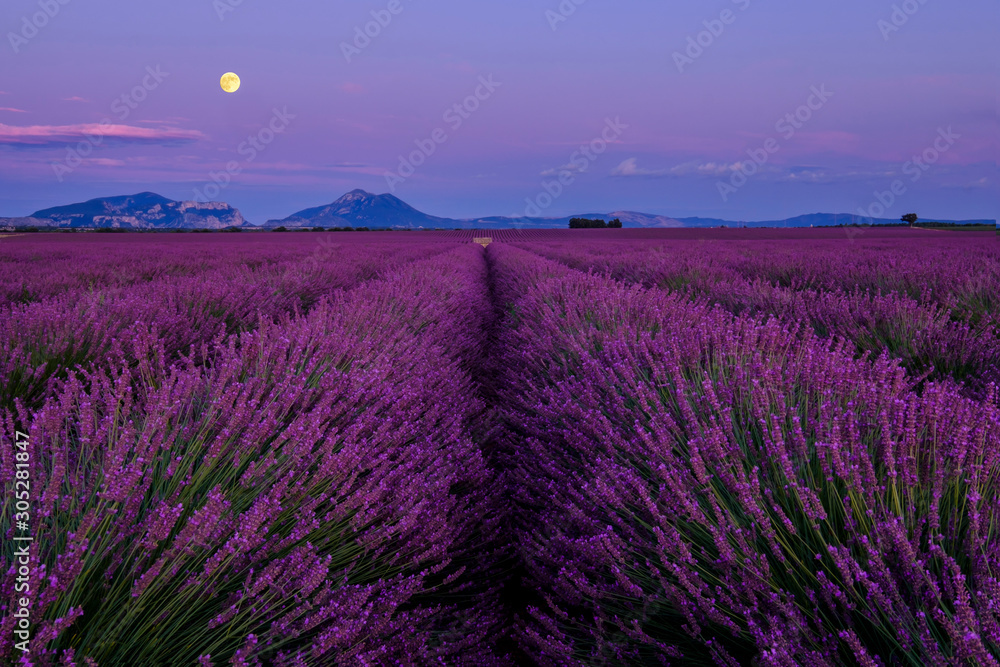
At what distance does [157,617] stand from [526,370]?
291cm

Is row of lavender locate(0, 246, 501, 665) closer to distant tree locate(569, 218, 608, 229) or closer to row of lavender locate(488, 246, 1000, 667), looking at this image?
row of lavender locate(488, 246, 1000, 667)

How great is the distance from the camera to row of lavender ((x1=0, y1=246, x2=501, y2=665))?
1143 millimetres

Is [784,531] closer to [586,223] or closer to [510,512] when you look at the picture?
[510,512]

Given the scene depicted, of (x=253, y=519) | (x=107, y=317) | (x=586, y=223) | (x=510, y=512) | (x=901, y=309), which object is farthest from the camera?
(x=586, y=223)

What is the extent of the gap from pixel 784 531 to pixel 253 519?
4.00 feet

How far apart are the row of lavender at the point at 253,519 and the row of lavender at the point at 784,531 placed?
1.29 ft

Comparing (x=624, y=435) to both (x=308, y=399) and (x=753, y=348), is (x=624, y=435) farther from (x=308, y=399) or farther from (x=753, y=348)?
(x=308, y=399)

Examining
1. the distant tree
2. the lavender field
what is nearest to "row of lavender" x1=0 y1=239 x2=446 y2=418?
the lavender field

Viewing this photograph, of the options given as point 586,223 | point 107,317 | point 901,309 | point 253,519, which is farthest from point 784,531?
point 586,223

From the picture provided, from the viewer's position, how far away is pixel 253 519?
127 centimetres

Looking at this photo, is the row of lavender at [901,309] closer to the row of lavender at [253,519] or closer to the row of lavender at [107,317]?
the row of lavender at [253,519]

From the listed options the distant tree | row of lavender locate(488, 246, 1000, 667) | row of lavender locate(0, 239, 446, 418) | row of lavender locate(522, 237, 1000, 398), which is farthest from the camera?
the distant tree

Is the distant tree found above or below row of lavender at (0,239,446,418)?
above

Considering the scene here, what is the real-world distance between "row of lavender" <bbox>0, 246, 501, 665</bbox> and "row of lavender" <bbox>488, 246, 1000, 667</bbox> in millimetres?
393
